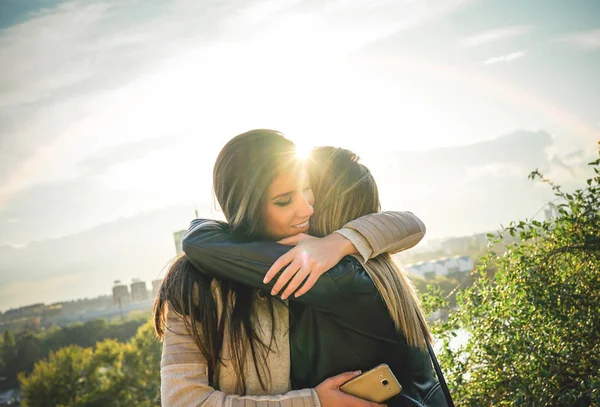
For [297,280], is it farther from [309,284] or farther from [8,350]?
[8,350]

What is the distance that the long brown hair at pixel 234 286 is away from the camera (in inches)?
63.7

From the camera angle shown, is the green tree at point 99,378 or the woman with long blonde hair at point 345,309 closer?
the woman with long blonde hair at point 345,309

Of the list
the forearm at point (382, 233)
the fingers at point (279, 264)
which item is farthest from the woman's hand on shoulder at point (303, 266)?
the forearm at point (382, 233)

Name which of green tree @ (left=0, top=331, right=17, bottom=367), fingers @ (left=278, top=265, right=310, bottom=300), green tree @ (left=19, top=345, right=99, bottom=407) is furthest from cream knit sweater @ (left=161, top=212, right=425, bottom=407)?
green tree @ (left=0, top=331, right=17, bottom=367)

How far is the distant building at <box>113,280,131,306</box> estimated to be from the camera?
76.7 metres

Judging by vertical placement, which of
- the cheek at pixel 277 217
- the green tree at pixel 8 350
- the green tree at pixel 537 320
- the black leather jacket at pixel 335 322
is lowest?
the green tree at pixel 8 350

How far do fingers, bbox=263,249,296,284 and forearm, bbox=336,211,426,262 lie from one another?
0.74ft

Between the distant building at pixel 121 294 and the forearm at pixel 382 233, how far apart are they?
254ft

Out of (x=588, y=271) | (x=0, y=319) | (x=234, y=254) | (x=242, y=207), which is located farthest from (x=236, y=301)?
(x=0, y=319)

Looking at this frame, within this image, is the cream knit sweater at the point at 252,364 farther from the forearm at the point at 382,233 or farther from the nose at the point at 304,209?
the nose at the point at 304,209

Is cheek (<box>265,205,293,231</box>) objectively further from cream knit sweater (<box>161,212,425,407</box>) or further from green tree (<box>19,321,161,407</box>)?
green tree (<box>19,321,161,407</box>)

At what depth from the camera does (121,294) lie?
77.4 meters

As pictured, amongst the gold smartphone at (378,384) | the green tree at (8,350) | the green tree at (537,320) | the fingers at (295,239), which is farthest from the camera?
the green tree at (8,350)

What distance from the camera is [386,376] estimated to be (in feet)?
4.89
